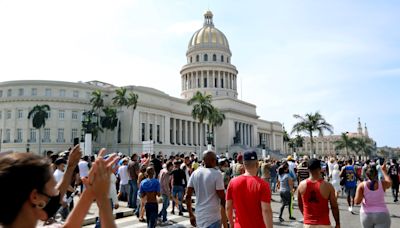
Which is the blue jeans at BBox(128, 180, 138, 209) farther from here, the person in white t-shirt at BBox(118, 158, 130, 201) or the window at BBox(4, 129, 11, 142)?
the window at BBox(4, 129, 11, 142)

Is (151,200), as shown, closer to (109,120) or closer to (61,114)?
(109,120)

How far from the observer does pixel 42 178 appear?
1.96 m

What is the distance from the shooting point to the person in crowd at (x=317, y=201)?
570cm

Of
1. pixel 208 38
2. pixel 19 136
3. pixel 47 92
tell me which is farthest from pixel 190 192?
pixel 208 38

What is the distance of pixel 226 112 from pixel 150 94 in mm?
22953

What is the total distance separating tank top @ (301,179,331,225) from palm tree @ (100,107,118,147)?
183 ft

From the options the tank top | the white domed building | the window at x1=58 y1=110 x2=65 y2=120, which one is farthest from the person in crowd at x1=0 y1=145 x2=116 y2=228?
the window at x1=58 y1=110 x2=65 y2=120

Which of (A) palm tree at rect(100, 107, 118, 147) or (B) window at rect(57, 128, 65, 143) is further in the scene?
(B) window at rect(57, 128, 65, 143)

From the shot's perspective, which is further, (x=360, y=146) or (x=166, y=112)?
(x=360, y=146)

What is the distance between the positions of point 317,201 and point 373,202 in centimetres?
148

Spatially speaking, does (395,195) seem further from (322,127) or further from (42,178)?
(322,127)

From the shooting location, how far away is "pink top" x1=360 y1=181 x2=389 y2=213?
6445 millimetres

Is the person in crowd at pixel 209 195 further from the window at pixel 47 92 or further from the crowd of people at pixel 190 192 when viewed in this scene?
the window at pixel 47 92

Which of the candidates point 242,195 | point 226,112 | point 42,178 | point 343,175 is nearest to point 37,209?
point 42,178
